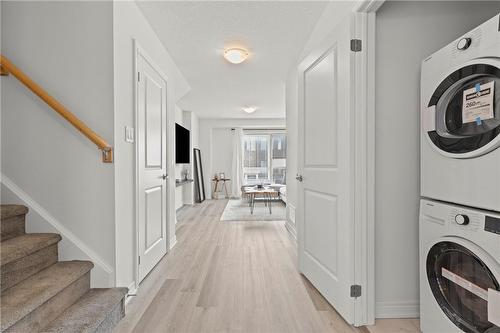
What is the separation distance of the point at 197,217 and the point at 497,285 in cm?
484

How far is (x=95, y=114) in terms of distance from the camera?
200 centimetres

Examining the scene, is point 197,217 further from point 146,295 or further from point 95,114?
point 95,114

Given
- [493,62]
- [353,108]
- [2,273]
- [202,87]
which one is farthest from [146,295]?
[202,87]

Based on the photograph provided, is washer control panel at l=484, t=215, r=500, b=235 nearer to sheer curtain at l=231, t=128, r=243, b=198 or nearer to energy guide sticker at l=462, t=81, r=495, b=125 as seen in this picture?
energy guide sticker at l=462, t=81, r=495, b=125

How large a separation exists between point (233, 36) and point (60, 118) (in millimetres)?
1932

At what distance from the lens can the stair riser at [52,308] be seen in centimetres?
144

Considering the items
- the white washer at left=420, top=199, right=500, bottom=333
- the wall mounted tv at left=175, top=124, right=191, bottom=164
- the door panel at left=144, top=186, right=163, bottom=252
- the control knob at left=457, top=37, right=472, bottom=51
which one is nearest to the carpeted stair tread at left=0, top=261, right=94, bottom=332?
the door panel at left=144, top=186, right=163, bottom=252

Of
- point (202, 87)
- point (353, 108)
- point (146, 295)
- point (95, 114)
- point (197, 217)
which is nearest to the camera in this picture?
point (353, 108)

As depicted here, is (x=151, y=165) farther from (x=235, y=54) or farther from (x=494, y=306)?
(x=494, y=306)

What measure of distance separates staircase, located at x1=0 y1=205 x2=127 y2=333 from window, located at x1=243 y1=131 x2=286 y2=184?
23.5ft

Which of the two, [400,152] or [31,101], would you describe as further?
[31,101]

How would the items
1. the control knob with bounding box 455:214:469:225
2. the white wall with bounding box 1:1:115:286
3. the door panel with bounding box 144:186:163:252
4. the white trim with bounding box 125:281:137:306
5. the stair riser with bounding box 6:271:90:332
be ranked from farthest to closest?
1. the door panel with bounding box 144:186:163:252
2. the white trim with bounding box 125:281:137:306
3. the white wall with bounding box 1:1:115:286
4. the stair riser with bounding box 6:271:90:332
5. the control knob with bounding box 455:214:469:225

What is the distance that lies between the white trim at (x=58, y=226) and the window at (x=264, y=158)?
708 centimetres

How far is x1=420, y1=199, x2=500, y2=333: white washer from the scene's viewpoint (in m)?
1.21
